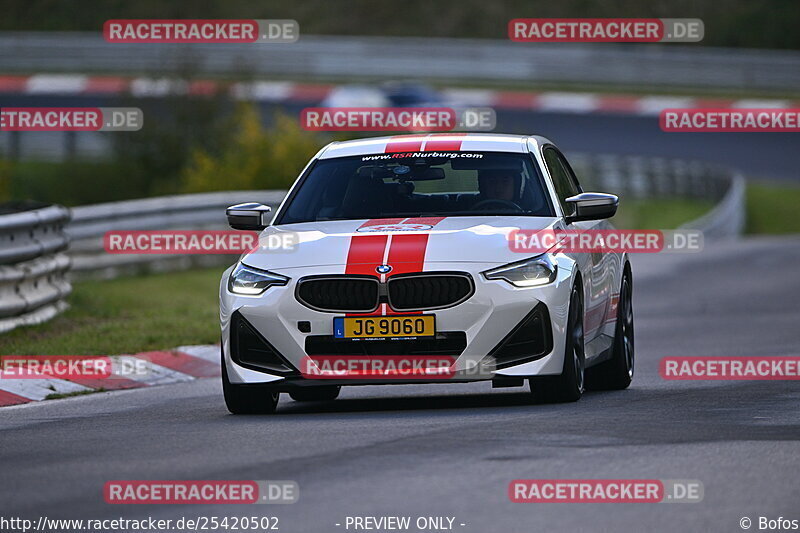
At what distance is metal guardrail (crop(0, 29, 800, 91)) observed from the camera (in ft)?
155

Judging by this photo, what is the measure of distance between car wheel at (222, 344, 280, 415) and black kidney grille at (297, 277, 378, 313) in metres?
0.58

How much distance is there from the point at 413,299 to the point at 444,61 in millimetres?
41151

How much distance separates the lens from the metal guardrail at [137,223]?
1460 centimetres

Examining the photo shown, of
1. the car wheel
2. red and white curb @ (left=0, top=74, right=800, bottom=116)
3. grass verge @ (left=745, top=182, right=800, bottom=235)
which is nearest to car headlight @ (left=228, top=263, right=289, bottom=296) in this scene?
the car wheel

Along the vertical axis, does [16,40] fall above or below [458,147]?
below

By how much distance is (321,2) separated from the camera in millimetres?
67562

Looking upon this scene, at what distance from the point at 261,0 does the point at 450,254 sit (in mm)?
58782

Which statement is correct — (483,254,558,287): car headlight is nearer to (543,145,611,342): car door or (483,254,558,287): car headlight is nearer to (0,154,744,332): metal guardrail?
(543,145,611,342): car door

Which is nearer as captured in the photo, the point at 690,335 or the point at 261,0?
the point at 690,335

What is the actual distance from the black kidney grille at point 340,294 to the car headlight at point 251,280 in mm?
149

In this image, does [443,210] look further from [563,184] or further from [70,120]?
[70,120]

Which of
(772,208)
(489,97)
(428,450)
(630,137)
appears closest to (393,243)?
(428,450)

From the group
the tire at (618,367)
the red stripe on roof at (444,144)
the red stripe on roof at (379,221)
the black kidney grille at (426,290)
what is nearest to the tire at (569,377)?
the black kidney grille at (426,290)

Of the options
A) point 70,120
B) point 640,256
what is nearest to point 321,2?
point 70,120
